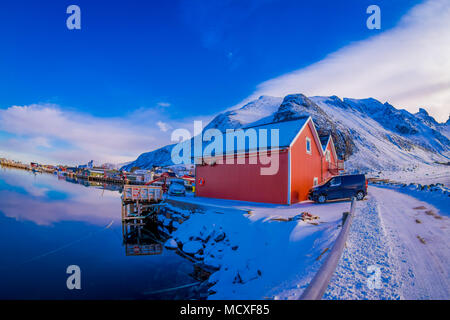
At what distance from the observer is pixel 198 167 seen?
72.9 feet

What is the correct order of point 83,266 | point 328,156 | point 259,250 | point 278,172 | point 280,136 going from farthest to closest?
point 328,156, point 280,136, point 278,172, point 83,266, point 259,250

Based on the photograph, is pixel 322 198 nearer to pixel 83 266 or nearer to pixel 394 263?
pixel 394 263

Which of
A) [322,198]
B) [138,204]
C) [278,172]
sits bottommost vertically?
[138,204]

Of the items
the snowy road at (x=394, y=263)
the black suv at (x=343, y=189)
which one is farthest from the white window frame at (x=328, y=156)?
the snowy road at (x=394, y=263)

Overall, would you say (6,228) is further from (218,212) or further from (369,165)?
(369,165)

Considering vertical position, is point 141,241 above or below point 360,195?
below

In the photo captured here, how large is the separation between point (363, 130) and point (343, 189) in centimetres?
10915

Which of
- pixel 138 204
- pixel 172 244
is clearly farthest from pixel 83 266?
pixel 138 204

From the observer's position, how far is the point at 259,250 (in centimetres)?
888

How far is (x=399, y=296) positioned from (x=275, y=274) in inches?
136

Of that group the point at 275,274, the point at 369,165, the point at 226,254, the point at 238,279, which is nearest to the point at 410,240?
the point at 275,274

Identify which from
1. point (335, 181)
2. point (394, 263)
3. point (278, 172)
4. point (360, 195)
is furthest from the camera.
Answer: point (278, 172)

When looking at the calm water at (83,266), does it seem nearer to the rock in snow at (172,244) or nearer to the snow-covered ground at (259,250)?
the rock in snow at (172,244)

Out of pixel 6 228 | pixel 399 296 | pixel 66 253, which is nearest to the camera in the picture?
pixel 399 296
